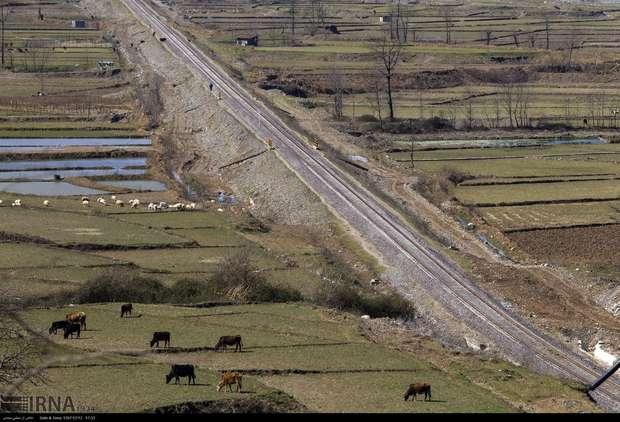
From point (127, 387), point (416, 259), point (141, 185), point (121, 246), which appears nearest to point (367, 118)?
point (141, 185)

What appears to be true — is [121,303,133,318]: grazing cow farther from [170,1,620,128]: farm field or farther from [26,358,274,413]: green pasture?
[170,1,620,128]: farm field

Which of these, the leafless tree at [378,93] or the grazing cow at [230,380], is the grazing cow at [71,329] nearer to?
the grazing cow at [230,380]

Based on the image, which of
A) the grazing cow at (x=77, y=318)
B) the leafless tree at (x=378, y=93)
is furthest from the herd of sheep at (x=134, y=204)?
the leafless tree at (x=378, y=93)

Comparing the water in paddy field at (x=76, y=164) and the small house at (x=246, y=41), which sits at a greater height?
the small house at (x=246, y=41)

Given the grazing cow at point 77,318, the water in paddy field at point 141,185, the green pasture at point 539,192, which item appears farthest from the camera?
the water in paddy field at point 141,185

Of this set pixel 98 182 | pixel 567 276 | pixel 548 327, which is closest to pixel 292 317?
pixel 548 327

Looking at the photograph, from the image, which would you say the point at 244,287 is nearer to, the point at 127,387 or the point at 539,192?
the point at 127,387
